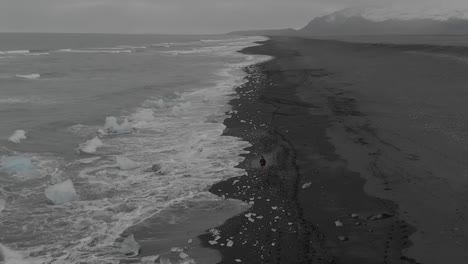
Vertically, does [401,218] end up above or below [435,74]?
below

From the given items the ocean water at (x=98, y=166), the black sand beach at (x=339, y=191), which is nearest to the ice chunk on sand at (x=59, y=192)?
the ocean water at (x=98, y=166)

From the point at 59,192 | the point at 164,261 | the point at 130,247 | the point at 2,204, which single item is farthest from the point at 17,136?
the point at 164,261

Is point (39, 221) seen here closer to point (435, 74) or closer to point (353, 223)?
point (353, 223)

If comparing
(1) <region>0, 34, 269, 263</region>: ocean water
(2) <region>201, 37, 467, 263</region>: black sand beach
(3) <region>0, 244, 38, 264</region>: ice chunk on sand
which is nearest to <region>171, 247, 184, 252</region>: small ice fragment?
(2) <region>201, 37, 467, 263</region>: black sand beach

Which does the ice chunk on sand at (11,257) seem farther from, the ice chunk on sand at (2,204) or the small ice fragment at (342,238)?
the small ice fragment at (342,238)

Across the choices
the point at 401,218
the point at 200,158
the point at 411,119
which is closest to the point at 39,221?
the point at 200,158

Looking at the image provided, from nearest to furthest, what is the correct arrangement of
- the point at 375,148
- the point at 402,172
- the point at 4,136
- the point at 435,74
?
the point at 402,172 < the point at 375,148 < the point at 4,136 < the point at 435,74

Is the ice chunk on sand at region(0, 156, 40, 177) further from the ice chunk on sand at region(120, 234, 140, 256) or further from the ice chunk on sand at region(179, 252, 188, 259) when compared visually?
the ice chunk on sand at region(179, 252, 188, 259)
